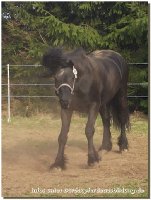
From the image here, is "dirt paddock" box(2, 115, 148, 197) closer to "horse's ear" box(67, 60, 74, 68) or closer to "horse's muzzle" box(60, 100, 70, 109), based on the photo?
"horse's muzzle" box(60, 100, 70, 109)

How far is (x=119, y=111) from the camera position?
8.31 m

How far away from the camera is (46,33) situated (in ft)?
41.8

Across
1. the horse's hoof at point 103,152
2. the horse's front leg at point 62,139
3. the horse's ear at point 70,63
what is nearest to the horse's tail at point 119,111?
the horse's hoof at point 103,152

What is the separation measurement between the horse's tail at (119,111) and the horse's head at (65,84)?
2252mm

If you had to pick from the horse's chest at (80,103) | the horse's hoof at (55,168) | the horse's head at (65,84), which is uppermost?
the horse's head at (65,84)

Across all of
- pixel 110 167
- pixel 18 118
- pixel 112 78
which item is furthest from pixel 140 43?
pixel 110 167

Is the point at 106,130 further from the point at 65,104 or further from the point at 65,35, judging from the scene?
the point at 65,35

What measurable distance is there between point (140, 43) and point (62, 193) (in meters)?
7.81

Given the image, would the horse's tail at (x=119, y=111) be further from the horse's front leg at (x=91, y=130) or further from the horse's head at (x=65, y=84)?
the horse's head at (x=65, y=84)

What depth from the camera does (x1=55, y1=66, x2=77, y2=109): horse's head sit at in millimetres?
6004

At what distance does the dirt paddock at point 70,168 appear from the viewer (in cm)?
525

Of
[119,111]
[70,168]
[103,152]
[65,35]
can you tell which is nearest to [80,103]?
[70,168]

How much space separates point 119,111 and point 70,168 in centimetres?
217

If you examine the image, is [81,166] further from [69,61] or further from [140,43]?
[140,43]
